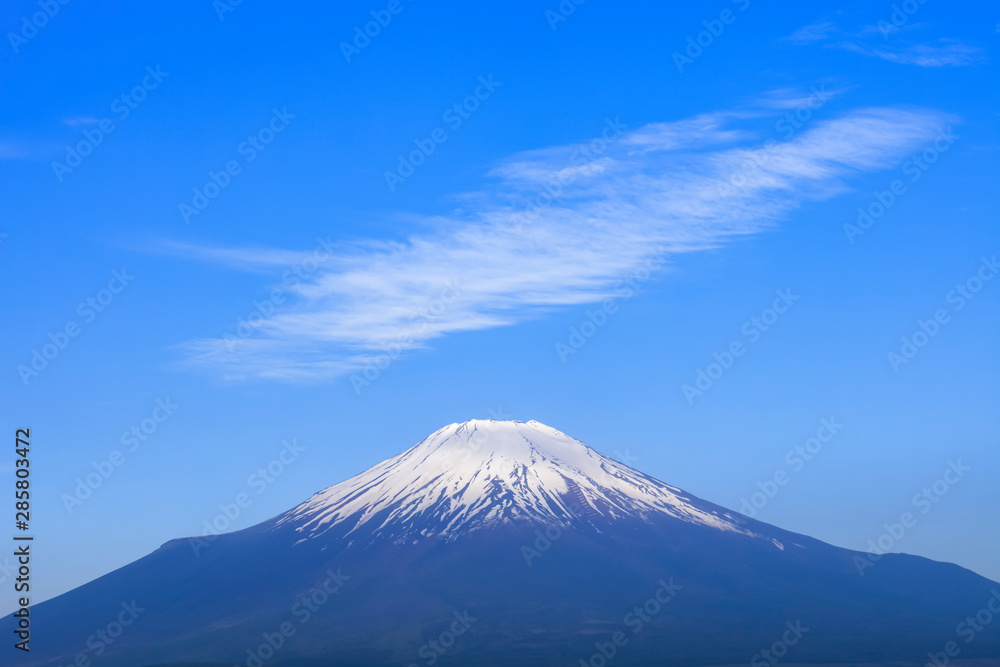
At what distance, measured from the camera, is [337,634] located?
192 meters

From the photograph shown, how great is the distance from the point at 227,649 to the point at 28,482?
121 meters

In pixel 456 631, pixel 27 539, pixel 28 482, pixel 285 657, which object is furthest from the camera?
pixel 456 631

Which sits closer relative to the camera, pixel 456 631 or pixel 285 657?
pixel 285 657

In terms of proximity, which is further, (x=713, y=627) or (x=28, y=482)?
(x=713, y=627)

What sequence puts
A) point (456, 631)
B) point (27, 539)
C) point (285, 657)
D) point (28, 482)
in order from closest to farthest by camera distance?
point (27, 539)
point (28, 482)
point (285, 657)
point (456, 631)

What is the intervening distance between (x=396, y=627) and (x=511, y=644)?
893 inches

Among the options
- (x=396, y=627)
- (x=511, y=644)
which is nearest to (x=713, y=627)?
(x=511, y=644)

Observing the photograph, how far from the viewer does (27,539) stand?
2704 inches

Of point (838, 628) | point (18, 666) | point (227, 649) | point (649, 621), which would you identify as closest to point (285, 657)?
point (227, 649)

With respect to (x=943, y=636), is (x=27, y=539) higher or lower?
higher

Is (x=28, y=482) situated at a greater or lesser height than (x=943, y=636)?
greater

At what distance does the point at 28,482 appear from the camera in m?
73.8

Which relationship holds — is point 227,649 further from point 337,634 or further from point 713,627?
point 713,627

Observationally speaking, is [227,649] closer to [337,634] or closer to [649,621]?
[337,634]
